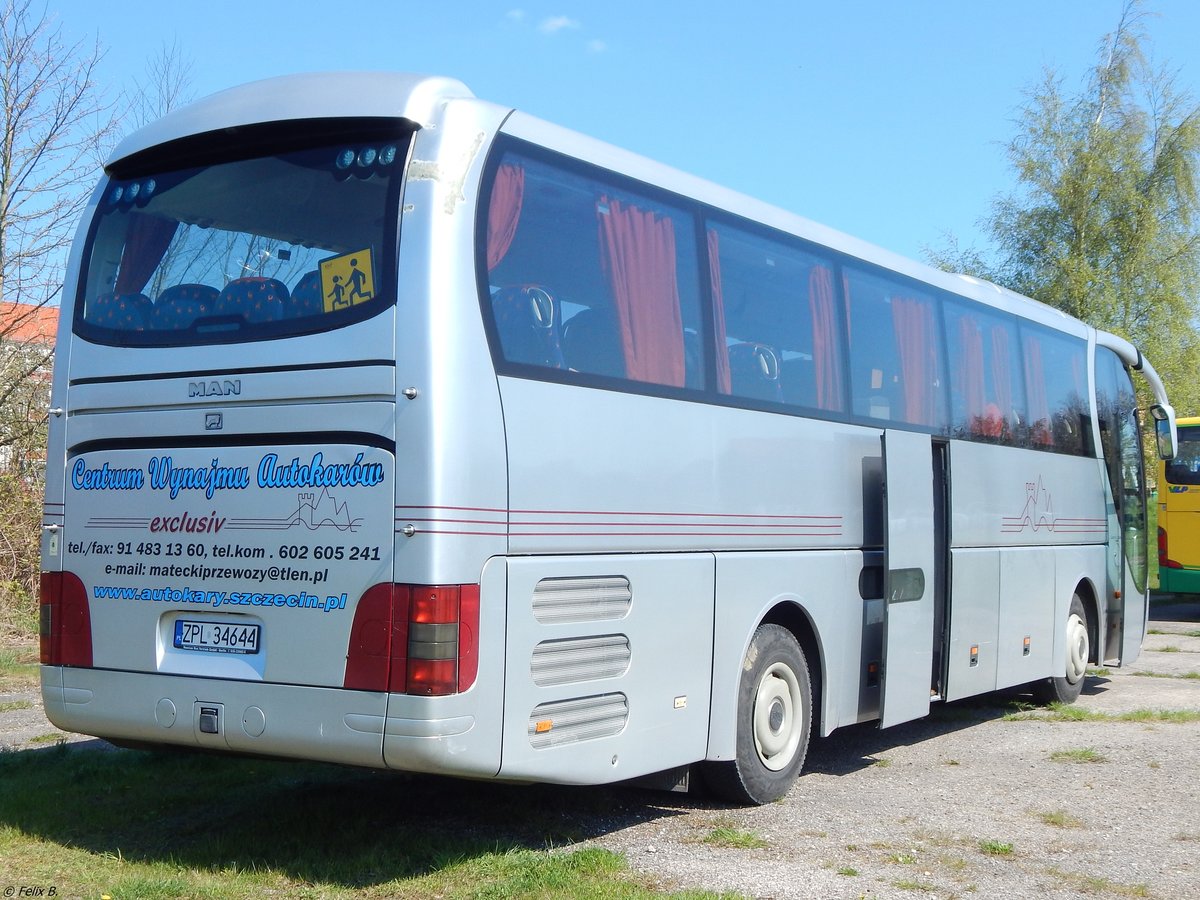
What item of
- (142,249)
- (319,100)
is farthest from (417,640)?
(142,249)

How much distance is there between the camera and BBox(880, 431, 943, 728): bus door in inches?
344

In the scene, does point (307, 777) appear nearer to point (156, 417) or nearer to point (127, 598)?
point (127, 598)

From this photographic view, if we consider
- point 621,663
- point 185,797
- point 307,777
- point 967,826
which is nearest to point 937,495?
point 967,826

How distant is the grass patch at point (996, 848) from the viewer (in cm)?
661

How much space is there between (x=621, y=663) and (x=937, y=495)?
424 cm

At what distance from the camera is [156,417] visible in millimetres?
6320

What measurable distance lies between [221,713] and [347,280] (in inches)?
79.3

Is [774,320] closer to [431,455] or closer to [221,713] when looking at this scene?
[431,455]

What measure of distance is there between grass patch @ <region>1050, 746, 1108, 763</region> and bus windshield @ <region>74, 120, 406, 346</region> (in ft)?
20.4

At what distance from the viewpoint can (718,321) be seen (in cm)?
749

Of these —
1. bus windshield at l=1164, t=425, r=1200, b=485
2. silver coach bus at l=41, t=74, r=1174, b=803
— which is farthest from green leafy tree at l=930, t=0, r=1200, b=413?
silver coach bus at l=41, t=74, r=1174, b=803

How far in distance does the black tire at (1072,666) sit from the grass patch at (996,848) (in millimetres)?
5484

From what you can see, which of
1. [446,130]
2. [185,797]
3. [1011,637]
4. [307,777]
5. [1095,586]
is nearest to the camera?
[446,130]

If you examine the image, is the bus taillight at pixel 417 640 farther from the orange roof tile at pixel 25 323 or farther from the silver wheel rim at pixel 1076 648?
the orange roof tile at pixel 25 323
